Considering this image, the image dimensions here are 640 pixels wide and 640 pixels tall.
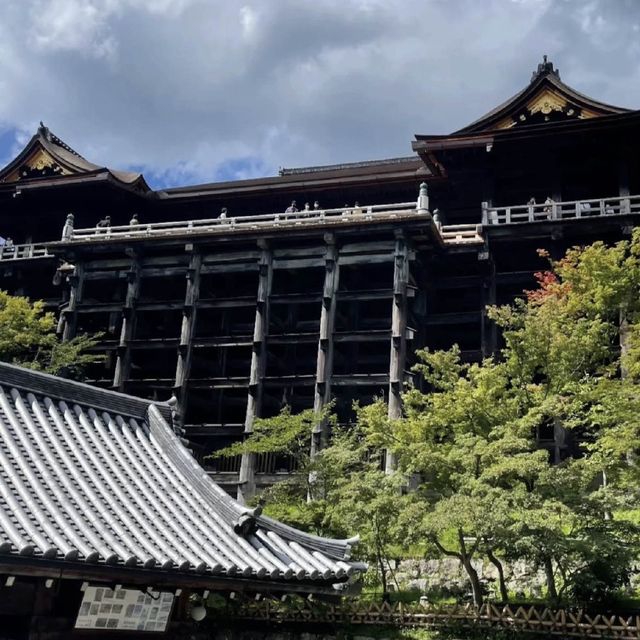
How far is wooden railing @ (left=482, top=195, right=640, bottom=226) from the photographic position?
28.9 m

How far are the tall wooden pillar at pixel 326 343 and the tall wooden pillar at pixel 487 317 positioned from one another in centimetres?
556

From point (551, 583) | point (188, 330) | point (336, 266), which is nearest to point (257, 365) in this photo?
point (188, 330)

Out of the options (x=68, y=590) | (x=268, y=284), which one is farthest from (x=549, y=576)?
(x=268, y=284)

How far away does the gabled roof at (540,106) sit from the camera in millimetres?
31203

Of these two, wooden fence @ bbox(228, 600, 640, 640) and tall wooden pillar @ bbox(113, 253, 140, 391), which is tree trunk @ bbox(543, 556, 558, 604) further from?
tall wooden pillar @ bbox(113, 253, 140, 391)

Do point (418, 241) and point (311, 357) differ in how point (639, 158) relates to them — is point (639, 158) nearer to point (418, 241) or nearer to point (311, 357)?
point (418, 241)

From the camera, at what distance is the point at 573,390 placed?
58.7ft

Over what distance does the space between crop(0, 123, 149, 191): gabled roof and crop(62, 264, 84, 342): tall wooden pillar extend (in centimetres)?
626

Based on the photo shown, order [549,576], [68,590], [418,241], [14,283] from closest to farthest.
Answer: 1. [68,590]
2. [549,576]
3. [418,241]
4. [14,283]

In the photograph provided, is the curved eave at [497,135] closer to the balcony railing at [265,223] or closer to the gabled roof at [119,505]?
the balcony railing at [265,223]

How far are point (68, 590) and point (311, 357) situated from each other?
23899 mm

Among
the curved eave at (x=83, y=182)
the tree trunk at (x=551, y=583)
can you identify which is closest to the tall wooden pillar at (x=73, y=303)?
the curved eave at (x=83, y=182)

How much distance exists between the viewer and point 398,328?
28.0 metres

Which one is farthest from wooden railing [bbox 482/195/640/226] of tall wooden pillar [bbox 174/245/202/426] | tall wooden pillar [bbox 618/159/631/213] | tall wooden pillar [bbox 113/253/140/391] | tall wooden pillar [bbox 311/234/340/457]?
tall wooden pillar [bbox 113/253/140/391]
